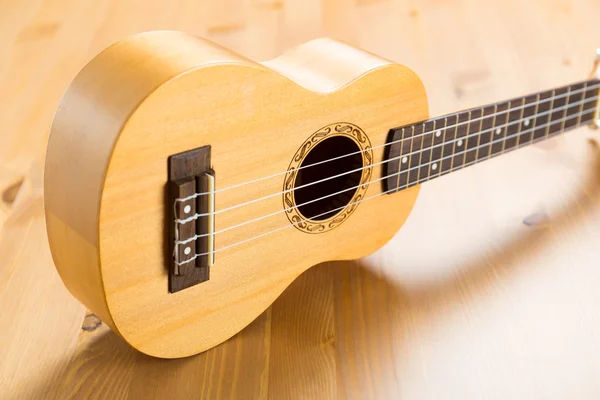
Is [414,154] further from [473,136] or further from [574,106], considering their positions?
[574,106]

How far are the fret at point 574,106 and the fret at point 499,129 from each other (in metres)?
0.18

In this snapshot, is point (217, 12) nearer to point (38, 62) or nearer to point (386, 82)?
point (38, 62)

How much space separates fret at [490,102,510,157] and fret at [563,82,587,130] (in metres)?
0.18

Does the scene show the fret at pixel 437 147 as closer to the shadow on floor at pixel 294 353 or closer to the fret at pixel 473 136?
the fret at pixel 473 136

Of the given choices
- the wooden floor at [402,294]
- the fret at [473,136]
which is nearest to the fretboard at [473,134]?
the fret at [473,136]

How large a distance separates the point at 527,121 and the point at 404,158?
259 mm

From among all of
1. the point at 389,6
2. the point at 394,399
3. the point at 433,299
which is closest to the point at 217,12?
the point at 389,6

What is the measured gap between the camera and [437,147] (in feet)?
3.40

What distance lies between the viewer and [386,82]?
3.16 feet

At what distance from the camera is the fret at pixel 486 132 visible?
1.07 m

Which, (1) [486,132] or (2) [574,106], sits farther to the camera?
(2) [574,106]

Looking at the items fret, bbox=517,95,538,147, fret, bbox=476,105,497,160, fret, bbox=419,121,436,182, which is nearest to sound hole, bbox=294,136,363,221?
fret, bbox=419,121,436,182

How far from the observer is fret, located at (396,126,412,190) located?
39.2 inches

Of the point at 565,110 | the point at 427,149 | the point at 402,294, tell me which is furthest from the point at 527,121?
the point at 402,294
